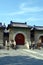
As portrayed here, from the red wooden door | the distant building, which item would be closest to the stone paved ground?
the distant building

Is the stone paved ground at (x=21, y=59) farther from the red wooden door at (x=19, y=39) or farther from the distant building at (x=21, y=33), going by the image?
the red wooden door at (x=19, y=39)

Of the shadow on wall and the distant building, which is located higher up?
the distant building

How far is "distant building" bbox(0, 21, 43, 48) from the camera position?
28689 millimetres

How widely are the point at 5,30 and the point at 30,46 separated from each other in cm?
596

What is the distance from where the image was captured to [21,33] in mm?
29375

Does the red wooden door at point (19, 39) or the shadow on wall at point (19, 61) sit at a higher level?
the red wooden door at point (19, 39)

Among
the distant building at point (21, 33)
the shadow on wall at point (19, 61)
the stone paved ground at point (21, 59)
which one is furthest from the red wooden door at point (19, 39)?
the shadow on wall at point (19, 61)

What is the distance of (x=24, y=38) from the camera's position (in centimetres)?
2966

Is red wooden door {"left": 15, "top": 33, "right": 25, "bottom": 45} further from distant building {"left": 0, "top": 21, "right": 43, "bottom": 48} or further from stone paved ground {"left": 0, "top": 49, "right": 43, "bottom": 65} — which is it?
stone paved ground {"left": 0, "top": 49, "right": 43, "bottom": 65}

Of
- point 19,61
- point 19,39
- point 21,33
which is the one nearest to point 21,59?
point 19,61

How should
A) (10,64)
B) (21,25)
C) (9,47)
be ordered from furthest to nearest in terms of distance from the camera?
A: (21,25)
(9,47)
(10,64)

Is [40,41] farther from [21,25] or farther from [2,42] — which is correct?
[2,42]

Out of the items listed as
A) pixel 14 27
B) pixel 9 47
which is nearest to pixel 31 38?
pixel 14 27

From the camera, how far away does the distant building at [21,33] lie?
94.1 ft
